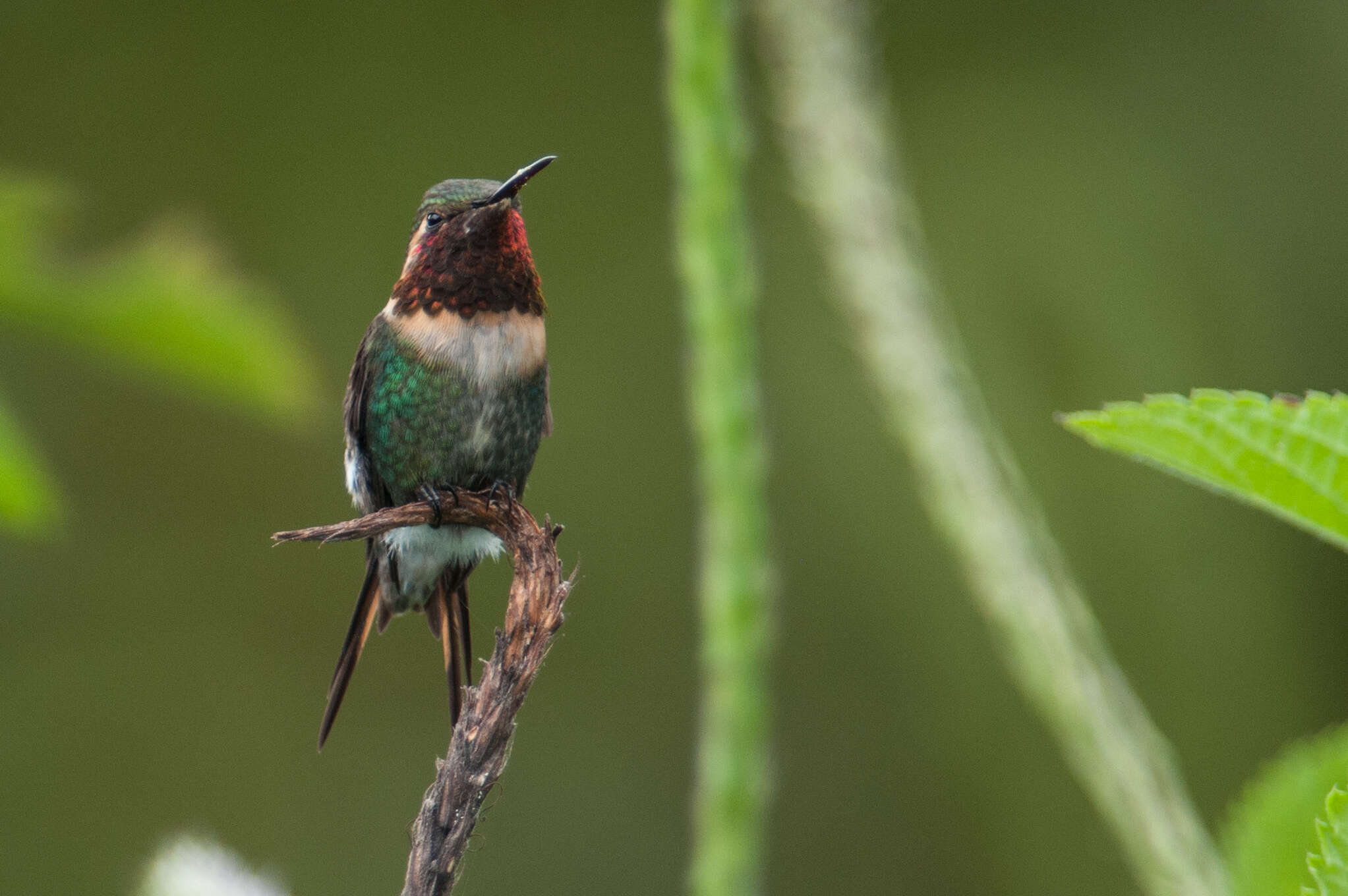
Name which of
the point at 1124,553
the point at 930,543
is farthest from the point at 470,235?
the point at 930,543

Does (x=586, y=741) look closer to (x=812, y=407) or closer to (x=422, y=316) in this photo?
(x=812, y=407)

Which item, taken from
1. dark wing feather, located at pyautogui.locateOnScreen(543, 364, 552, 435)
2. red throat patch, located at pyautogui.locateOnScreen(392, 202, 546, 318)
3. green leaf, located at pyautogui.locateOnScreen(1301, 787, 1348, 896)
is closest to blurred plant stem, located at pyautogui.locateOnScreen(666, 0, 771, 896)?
red throat patch, located at pyautogui.locateOnScreen(392, 202, 546, 318)

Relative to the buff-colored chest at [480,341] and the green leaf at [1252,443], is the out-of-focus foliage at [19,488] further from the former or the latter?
the green leaf at [1252,443]

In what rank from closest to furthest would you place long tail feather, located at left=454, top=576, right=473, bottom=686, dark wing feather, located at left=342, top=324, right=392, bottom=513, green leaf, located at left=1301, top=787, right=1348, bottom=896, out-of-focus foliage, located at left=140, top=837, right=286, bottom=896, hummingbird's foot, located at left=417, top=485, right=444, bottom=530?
green leaf, located at left=1301, top=787, right=1348, bottom=896, out-of-focus foliage, located at left=140, top=837, right=286, bottom=896, hummingbird's foot, located at left=417, top=485, right=444, bottom=530, long tail feather, located at left=454, top=576, right=473, bottom=686, dark wing feather, located at left=342, top=324, right=392, bottom=513

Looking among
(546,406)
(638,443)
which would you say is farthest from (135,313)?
(638,443)

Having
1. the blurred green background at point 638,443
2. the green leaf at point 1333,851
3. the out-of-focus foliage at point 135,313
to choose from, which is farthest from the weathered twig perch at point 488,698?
the blurred green background at point 638,443

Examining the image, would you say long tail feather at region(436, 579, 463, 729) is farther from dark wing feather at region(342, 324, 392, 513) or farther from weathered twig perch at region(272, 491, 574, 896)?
weathered twig perch at region(272, 491, 574, 896)

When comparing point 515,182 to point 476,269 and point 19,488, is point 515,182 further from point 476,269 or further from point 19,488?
point 19,488
